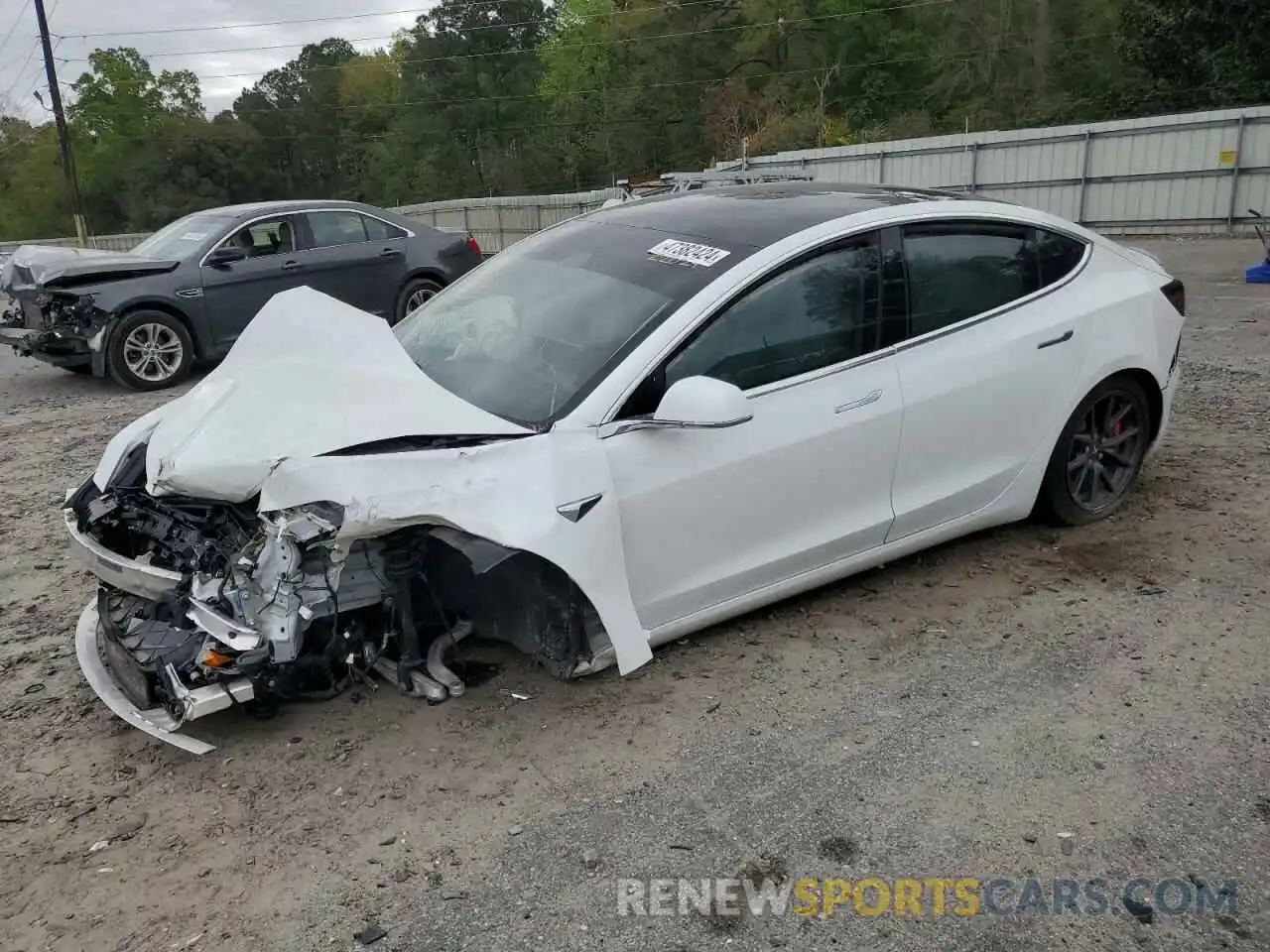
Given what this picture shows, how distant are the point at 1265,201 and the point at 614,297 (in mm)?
19500

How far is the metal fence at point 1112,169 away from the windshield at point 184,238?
31.1 feet

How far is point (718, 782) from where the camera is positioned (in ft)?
9.98

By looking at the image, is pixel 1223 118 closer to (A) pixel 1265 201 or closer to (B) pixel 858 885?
(A) pixel 1265 201

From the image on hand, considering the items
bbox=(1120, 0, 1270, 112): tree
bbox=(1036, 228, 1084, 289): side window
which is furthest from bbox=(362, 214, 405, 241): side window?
bbox=(1120, 0, 1270, 112): tree

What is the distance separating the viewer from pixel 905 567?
449 cm

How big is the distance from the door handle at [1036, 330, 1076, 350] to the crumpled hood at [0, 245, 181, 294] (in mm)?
8065

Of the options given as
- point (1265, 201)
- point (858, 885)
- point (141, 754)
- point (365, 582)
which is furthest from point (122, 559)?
point (1265, 201)

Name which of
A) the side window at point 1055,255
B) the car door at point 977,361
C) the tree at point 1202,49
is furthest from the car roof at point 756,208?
the tree at point 1202,49

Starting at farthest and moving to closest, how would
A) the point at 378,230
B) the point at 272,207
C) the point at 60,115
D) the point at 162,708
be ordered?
the point at 60,115, the point at 378,230, the point at 272,207, the point at 162,708

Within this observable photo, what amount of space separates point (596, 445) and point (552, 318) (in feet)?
2.53

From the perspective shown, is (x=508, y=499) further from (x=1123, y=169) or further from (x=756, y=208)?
(x=1123, y=169)

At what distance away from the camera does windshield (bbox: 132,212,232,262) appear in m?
9.74

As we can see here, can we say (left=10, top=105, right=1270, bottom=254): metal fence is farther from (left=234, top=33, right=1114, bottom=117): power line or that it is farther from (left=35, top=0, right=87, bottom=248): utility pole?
(left=234, top=33, right=1114, bottom=117): power line

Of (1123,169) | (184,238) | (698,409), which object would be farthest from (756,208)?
(1123,169)
